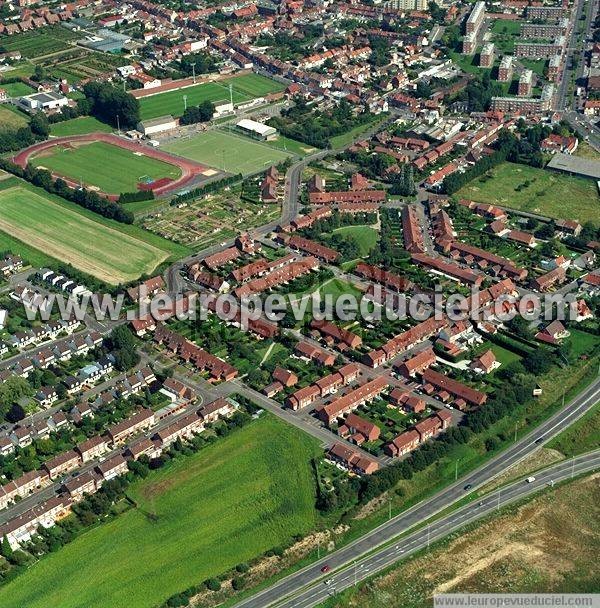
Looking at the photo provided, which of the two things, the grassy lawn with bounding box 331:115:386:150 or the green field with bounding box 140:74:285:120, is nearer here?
the grassy lawn with bounding box 331:115:386:150

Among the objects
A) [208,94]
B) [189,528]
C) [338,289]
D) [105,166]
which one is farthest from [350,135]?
[189,528]

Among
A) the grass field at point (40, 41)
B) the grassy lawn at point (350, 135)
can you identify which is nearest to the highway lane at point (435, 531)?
the grassy lawn at point (350, 135)

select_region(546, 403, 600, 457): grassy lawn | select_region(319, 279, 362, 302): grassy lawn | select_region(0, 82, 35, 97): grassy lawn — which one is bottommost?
select_region(546, 403, 600, 457): grassy lawn

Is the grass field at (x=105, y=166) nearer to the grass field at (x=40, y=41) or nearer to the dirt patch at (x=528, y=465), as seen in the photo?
the grass field at (x=40, y=41)

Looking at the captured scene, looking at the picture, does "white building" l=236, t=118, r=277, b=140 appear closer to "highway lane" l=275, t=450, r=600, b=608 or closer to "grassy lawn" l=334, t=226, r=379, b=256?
"grassy lawn" l=334, t=226, r=379, b=256

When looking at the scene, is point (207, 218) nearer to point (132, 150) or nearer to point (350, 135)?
point (132, 150)

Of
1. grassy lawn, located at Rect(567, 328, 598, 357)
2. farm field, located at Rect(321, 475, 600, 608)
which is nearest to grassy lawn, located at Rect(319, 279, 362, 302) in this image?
grassy lawn, located at Rect(567, 328, 598, 357)
